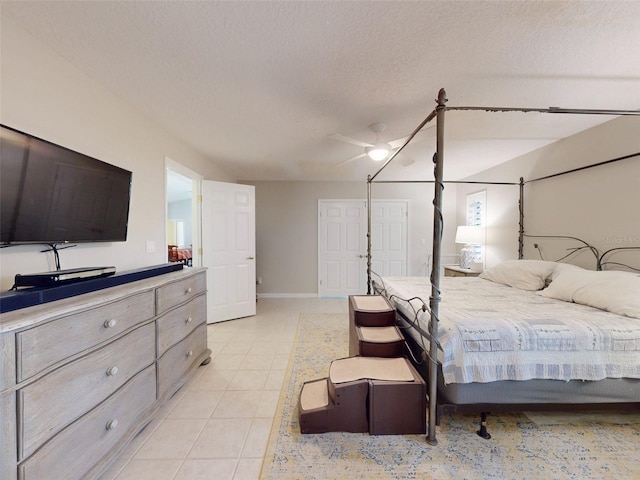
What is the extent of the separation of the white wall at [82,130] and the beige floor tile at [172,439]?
1.21 metres

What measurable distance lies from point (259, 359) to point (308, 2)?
2.81 metres

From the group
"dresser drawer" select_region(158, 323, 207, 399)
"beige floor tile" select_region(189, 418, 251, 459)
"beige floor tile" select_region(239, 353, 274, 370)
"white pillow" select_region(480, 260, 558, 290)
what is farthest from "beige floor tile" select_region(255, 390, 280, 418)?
"white pillow" select_region(480, 260, 558, 290)

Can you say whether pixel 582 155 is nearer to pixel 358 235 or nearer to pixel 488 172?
pixel 488 172

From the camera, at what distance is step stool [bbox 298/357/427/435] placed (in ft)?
5.05

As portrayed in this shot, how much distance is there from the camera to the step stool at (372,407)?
1.54 meters

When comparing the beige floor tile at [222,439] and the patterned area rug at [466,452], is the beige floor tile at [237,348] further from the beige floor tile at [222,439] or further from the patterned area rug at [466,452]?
the patterned area rug at [466,452]

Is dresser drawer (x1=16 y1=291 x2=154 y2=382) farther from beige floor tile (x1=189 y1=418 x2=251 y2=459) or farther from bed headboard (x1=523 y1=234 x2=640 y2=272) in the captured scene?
bed headboard (x1=523 y1=234 x2=640 y2=272)

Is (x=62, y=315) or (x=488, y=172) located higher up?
(x=488, y=172)

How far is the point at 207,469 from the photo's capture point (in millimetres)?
1379

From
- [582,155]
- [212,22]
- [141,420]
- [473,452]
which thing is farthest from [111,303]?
[582,155]

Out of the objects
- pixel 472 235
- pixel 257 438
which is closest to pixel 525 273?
pixel 472 235

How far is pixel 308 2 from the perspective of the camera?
1.21 meters

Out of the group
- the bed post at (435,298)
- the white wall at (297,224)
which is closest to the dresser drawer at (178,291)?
the bed post at (435,298)

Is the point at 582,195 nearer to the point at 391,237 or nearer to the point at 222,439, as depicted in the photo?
Result: the point at 391,237
